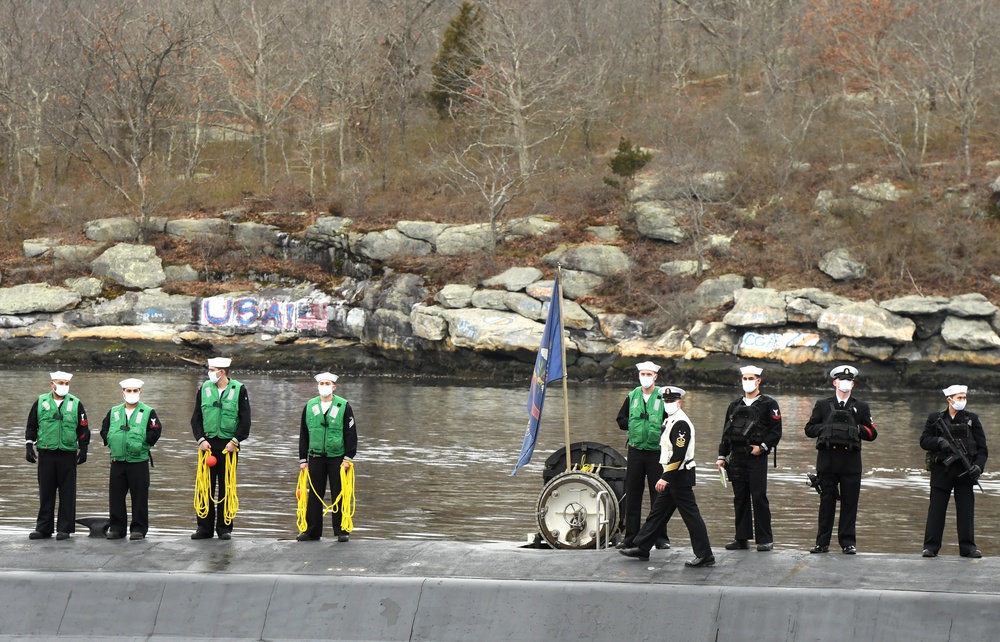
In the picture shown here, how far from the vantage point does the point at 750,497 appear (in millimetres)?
13188

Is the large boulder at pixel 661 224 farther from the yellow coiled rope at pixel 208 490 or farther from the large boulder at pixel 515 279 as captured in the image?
the yellow coiled rope at pixel 208 490

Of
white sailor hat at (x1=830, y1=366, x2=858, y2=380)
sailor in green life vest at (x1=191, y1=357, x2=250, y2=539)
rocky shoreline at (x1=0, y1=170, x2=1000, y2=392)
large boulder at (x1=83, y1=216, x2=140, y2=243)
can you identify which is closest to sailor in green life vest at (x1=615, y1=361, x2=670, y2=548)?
white sailor hat at (x1=830, y1=366, x2=858, y2=380)

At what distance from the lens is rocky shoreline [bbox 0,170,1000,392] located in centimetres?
4428

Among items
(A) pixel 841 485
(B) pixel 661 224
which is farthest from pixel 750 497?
(B) pixel 661 224

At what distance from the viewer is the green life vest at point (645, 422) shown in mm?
13344

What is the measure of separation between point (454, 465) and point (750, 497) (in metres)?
12.3

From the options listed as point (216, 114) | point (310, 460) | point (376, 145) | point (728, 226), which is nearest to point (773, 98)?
point (728, 226)

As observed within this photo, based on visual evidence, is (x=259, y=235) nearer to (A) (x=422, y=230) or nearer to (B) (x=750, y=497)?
(A) (x=422, y=230)

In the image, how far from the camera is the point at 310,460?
13734mm

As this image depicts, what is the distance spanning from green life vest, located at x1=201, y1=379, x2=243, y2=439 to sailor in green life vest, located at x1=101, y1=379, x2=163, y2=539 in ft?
1.91

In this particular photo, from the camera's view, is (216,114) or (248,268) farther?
(216,114)

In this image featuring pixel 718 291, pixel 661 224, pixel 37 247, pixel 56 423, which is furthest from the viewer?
pixel 37 247

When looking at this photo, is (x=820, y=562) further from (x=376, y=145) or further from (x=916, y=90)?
(x=376, y=145)

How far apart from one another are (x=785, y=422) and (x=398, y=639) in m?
23.6
